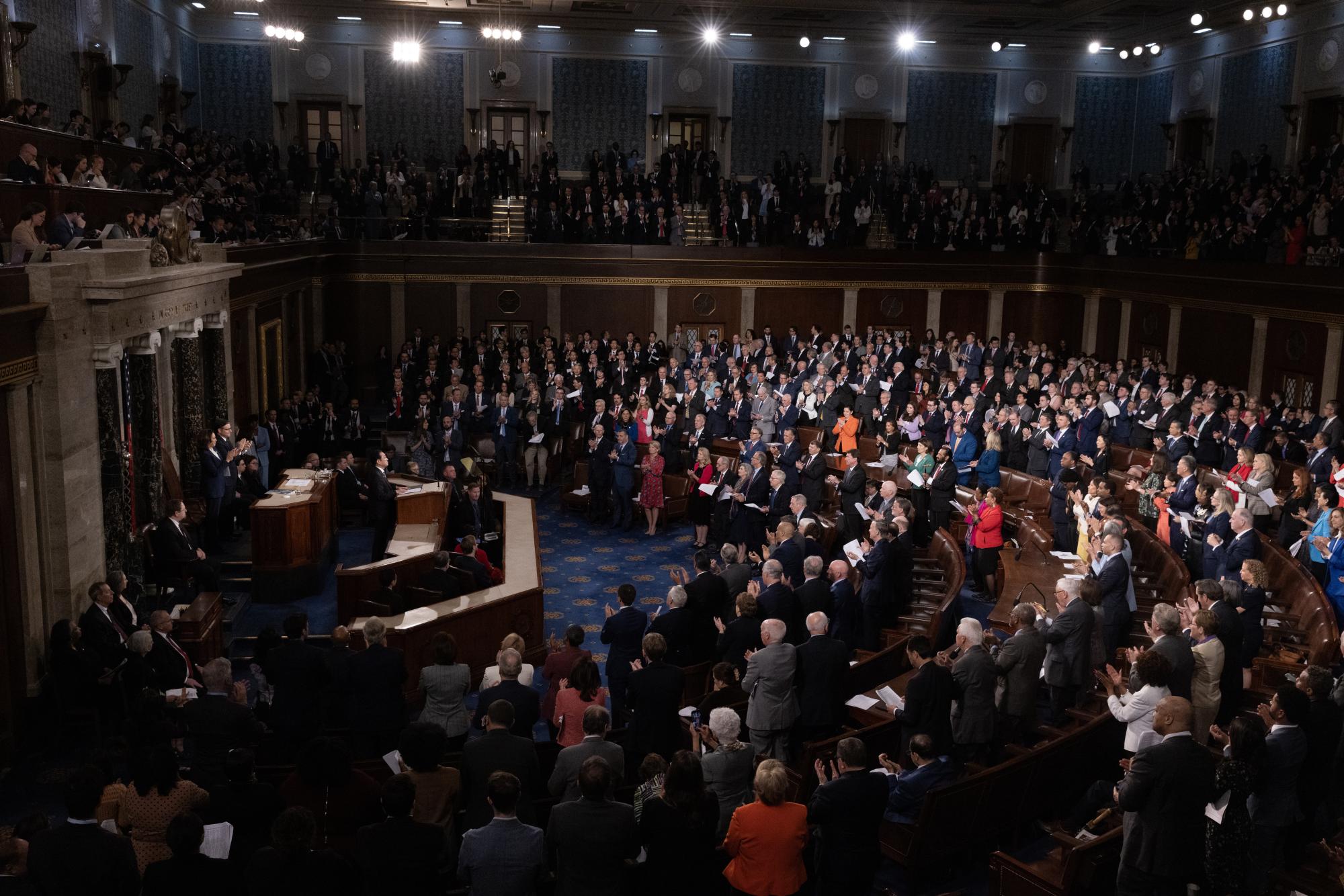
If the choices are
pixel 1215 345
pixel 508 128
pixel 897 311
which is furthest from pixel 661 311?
pixel 1215 345

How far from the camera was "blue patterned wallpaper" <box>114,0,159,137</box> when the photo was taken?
67.2 feet

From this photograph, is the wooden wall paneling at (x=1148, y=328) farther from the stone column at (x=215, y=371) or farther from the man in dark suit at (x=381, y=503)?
the stone column at (x=215, y=371)

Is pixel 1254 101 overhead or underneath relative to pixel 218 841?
overhead

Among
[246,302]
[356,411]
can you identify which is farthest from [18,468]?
[356,411]

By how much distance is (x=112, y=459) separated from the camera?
10.3 metres

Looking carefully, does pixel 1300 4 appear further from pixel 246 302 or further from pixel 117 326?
pixel 117 326

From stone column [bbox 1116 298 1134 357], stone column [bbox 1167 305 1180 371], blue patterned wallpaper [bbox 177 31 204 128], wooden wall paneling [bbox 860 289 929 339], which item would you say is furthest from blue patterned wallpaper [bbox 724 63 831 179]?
blue patterned wallpaper [bbox 177 31 204 128]

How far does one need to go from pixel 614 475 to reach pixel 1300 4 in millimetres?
18073

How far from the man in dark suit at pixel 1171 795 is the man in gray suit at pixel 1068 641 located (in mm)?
2493

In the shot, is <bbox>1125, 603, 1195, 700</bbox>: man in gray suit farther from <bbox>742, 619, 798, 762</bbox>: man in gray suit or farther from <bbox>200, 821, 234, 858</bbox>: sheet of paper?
<bbox>200, 821, 234, 858</bbox>: sheet of paper

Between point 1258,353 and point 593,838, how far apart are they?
59.3ft

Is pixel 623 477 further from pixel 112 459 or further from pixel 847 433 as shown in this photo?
pixel 112 459

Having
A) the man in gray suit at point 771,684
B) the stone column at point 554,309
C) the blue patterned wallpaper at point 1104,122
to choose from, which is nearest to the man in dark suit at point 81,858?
the man in gray suit at point 771,684

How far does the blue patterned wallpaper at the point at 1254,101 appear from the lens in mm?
23547
